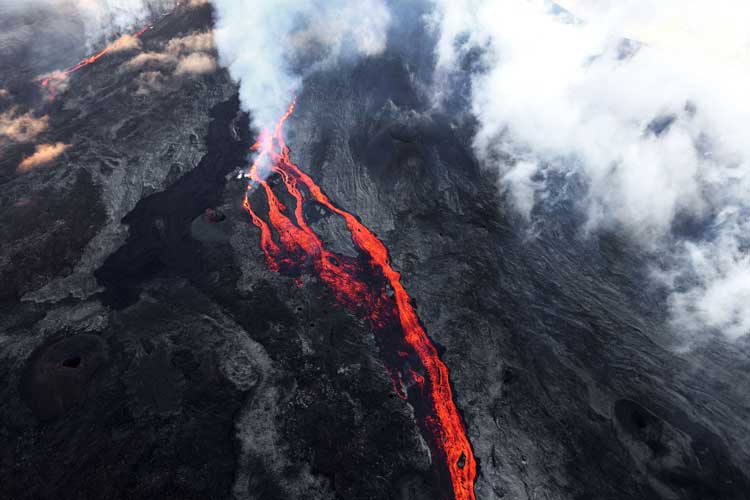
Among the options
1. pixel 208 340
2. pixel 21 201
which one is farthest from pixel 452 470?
pixel 21 201

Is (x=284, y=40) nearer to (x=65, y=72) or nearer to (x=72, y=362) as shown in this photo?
(x=65, y=72)

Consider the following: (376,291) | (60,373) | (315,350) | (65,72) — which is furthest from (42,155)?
(376,291)

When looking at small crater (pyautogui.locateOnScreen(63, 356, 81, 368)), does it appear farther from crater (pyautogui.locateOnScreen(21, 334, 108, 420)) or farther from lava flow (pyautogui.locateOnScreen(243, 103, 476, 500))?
lava flow (pyautogui.locateOnScreen(243, 103, 476, 500))

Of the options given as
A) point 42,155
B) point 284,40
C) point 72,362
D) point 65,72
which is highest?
point 284,40

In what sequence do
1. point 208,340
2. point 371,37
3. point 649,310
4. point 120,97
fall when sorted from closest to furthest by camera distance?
point 208,340
point 649,310
point 120,97
point 371,37

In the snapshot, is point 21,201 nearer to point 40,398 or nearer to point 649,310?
point 40,398

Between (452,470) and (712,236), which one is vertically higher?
(712,236)

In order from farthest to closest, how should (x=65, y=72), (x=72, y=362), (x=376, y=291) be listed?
(x=65, y=72) < (x=376, y=291) < (x=72, y=362)
